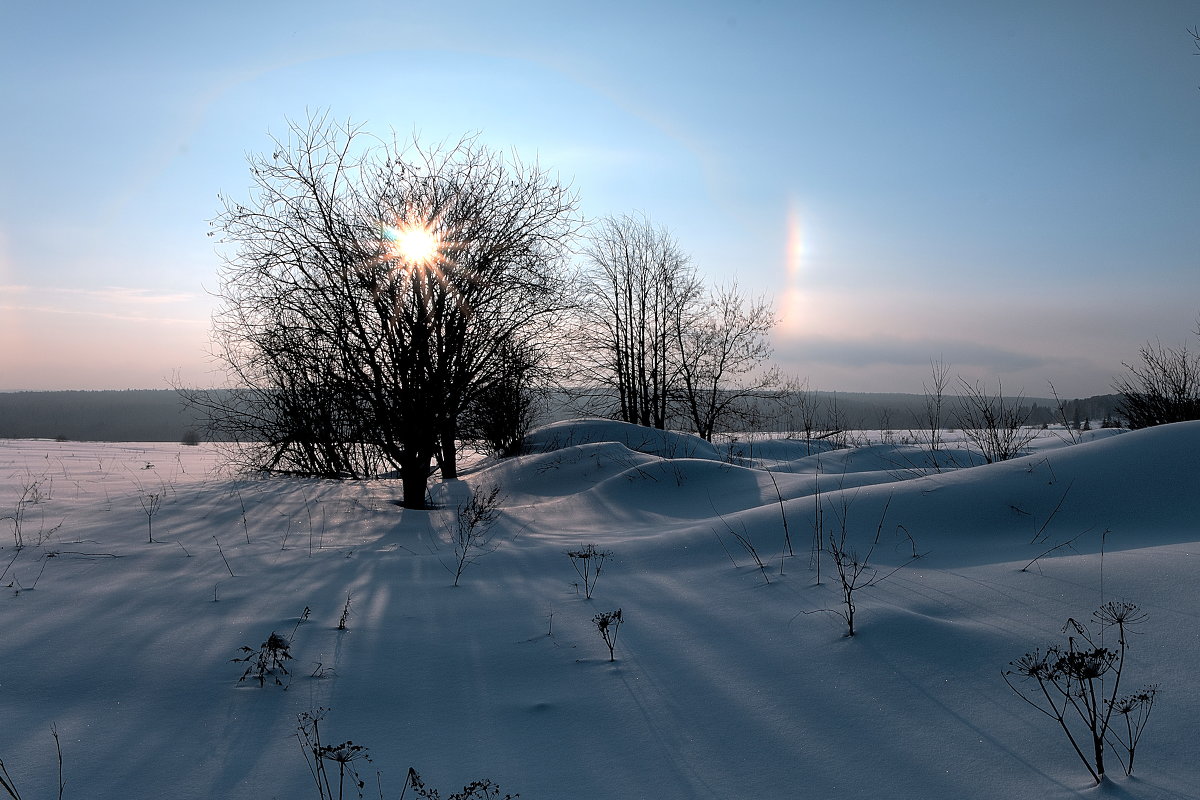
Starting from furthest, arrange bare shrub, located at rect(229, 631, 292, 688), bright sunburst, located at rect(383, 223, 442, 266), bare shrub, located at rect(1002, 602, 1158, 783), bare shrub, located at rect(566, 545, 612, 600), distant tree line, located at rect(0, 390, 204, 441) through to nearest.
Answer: distant tree line, located at rect(0, 390, 204, 441) < bright sunburst, located at rect(383, 223, 442, 266) < bare shrub, located at rect(566, 545, 612, 600) < bare shrub, located at rect(229, 631, 292, 688) < bare shrub, located at rect(1002, 602, 1158, 783)

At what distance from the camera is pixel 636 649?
310 centimetres

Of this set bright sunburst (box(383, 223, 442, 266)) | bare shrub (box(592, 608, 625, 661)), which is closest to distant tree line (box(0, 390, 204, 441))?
bright sunburst (box(383, 223, 442, 266))

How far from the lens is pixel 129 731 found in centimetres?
238

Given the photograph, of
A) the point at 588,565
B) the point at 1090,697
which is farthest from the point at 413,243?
the point at 1090,697

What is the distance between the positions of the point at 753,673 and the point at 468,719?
1.17 m

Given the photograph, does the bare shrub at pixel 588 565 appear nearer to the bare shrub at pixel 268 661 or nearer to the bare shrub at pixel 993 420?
the bare shrub at pixel 268 661

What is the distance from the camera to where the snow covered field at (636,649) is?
7.02 feet

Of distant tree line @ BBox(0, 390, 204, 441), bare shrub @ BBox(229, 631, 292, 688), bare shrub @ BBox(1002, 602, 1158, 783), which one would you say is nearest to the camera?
bare shrub @ BBox(1002, 602, 1158, 783)

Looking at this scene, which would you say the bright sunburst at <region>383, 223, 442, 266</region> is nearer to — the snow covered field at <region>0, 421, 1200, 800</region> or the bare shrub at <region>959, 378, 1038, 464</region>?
the snow covered field at <region>0, 421, 1200, 800</region>

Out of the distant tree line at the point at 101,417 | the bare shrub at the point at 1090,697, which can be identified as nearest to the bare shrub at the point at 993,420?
the bare shrub at the point at 1090,697

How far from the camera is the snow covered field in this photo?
2.14m

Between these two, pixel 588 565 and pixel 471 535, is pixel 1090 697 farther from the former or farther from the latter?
pixel 471 535

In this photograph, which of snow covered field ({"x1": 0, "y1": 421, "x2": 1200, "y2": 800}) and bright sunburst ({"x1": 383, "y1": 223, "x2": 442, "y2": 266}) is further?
bright sunburst ({"x1": 383, "y1": 223, "x2": 442, "y2": 266})

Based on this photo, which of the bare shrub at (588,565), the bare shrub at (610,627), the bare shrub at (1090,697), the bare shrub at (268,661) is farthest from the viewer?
the bare shrub at (588,565)
